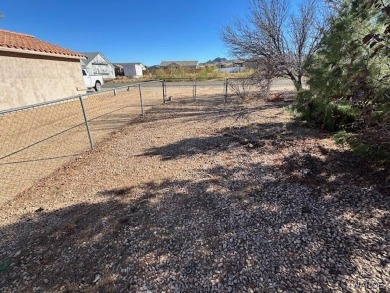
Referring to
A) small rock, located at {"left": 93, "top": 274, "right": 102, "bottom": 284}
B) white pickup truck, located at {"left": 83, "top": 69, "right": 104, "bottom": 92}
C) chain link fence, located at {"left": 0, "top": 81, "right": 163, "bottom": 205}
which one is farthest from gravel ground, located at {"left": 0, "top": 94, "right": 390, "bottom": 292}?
white pickup truck, located at {"left": 83, "top": 69, "right": 104, "bottom": 92}

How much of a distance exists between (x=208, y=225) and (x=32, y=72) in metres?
12.7

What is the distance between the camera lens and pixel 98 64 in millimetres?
44000

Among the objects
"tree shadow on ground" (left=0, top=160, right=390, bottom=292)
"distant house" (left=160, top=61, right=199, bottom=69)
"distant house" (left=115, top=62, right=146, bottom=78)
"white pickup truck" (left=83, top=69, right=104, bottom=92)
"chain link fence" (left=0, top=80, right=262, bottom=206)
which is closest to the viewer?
"tree shadow on ground" (left=0, top=160, right=390, bottom=292)

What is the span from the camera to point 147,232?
8.50 feet

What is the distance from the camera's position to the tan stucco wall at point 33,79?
1008cm

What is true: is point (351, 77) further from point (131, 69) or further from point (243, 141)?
point (131, 69)

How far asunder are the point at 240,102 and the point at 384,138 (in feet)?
27.9

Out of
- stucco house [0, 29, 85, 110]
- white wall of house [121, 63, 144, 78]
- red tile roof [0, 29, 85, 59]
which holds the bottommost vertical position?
white wall of house [121, 63, 144, 78]

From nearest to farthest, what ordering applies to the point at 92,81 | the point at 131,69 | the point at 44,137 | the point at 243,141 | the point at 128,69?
1. the point at 243,141
2. the point at 44,137
3. the point at 92,81
4. the point at 131,69
5. the point at 128,69

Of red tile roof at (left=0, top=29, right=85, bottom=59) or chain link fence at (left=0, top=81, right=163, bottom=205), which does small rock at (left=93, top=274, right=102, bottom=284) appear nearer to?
chain link fence at (left=0, top=81, right=163, bottom=205)

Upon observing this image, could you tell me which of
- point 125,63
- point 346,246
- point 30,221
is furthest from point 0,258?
point 125,63

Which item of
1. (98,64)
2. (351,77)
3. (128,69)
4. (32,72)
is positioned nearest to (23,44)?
(32,72)

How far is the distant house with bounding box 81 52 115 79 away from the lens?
4047 cm

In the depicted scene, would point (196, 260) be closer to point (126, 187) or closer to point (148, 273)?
point (148, 273)
